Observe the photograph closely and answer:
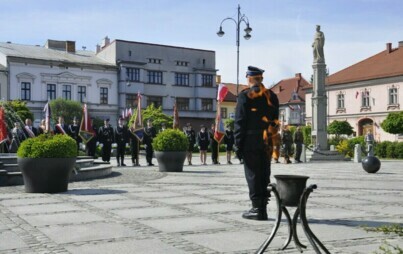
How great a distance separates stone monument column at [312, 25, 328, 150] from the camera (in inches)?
1174

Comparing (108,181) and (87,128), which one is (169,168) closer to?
(108,181)

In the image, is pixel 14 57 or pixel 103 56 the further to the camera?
pixel 103 56

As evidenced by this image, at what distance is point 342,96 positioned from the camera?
60.8 meters

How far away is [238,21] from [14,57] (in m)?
34.0

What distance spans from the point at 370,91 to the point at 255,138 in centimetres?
5278

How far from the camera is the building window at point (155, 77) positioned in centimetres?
6725

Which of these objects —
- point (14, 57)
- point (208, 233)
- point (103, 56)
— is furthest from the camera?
point (103, 56)

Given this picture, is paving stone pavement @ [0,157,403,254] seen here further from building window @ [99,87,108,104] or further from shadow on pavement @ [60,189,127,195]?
building window @ [99,87,108,104]

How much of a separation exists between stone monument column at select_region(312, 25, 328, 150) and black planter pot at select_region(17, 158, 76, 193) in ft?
68.9

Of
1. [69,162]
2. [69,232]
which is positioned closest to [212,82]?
[69,162]

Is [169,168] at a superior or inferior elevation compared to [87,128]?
inferior

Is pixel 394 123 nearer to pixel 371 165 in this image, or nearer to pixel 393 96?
pixel 393 96

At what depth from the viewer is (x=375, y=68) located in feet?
190

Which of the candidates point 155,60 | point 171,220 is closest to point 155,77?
point 155,60
